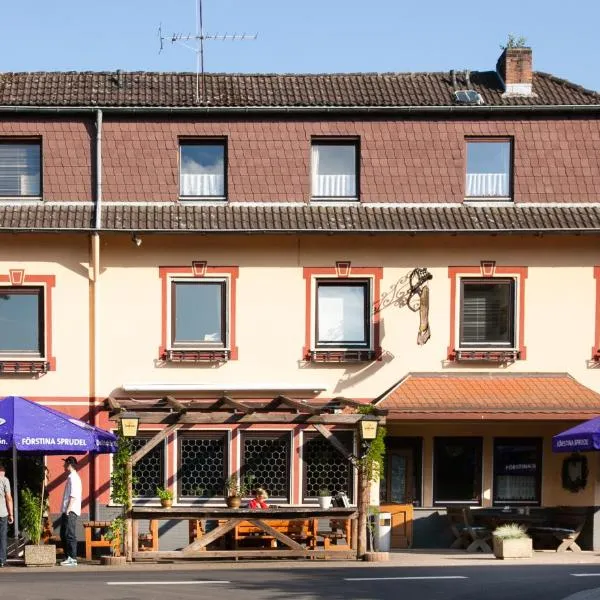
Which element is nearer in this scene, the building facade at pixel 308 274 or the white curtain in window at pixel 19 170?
the building facade at pixel 308 274

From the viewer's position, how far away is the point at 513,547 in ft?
67.0

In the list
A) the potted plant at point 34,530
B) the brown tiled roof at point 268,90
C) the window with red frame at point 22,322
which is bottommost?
the potted plant at point 34,530

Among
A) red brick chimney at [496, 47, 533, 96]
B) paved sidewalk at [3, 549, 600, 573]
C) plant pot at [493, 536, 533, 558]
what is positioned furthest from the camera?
red brick chimney at [496, 47, 533, 96]

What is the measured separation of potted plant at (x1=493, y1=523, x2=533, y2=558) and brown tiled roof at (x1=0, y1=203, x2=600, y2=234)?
18.2 feet

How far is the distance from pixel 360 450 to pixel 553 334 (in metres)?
5.19

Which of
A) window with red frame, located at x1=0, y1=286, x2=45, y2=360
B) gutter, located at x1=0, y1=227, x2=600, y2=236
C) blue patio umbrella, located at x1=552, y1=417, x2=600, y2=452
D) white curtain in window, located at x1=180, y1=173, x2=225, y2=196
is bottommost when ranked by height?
blue patio umbrella, located at x1=552, y1=417, x2=600, y2=452

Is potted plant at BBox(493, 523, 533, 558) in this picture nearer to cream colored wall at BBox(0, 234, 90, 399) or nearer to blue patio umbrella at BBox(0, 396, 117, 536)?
blue patio umbrella at BBox(0, 396, 117, 536)

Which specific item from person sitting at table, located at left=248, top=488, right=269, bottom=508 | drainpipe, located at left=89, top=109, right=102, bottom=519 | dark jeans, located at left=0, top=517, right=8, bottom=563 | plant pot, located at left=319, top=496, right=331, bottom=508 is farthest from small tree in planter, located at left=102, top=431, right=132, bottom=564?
plant pot, located at left=319, top=496, right=331, bottom=508

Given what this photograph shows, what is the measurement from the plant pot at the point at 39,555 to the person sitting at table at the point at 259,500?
12.8 ft

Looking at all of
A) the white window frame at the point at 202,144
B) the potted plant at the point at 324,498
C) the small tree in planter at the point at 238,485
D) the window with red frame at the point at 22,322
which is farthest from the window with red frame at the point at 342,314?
the window with red frame at the point at 22,322

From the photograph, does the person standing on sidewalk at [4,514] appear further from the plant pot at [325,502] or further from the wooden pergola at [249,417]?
the plant pot at [325,502]

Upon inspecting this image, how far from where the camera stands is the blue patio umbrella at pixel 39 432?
63.9 ft

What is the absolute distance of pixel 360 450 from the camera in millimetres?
20312

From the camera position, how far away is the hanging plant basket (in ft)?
75.9
